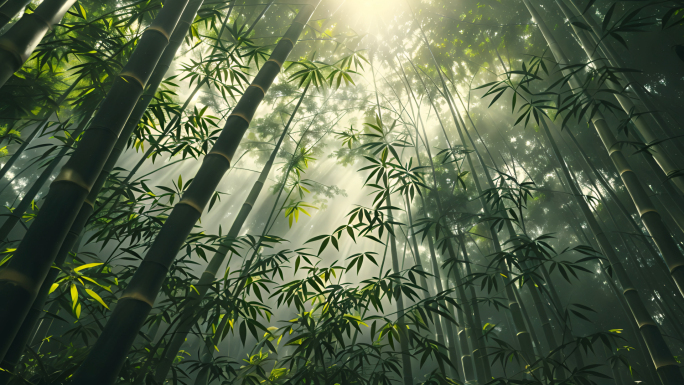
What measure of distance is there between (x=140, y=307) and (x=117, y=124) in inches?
19.6

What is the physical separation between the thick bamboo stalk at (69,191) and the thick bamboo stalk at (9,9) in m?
0.35

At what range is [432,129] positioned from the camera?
23.2ft

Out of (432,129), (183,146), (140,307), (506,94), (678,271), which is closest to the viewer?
(140,307)

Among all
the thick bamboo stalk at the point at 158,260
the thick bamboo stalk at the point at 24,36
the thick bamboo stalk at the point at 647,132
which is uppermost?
the thick bamboo stalk at the point at 647,132

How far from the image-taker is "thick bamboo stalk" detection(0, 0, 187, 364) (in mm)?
739

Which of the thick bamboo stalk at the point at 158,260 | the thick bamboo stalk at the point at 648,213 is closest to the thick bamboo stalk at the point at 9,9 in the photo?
the thick bamboo stalk at the point at 158,260

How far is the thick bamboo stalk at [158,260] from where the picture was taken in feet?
2.54

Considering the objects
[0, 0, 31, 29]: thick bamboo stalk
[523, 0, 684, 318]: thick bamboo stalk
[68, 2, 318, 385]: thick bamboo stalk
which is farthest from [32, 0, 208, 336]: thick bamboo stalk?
[523, 0, 684, 318]: thick bamboo stalk

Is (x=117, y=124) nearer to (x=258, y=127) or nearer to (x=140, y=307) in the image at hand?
(x=140, y=307)

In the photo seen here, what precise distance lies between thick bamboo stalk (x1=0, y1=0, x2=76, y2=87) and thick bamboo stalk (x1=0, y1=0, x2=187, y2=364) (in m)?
0.23

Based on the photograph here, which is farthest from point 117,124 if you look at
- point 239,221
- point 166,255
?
point 239,221

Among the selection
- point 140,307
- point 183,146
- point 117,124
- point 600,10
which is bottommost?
point 140,307

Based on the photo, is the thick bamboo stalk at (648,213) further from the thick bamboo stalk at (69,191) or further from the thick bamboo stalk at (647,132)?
the thick bamboo stalk at (69,191)

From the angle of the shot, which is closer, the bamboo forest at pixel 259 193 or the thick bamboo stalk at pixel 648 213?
the bamboo forest at pixel 259 193
